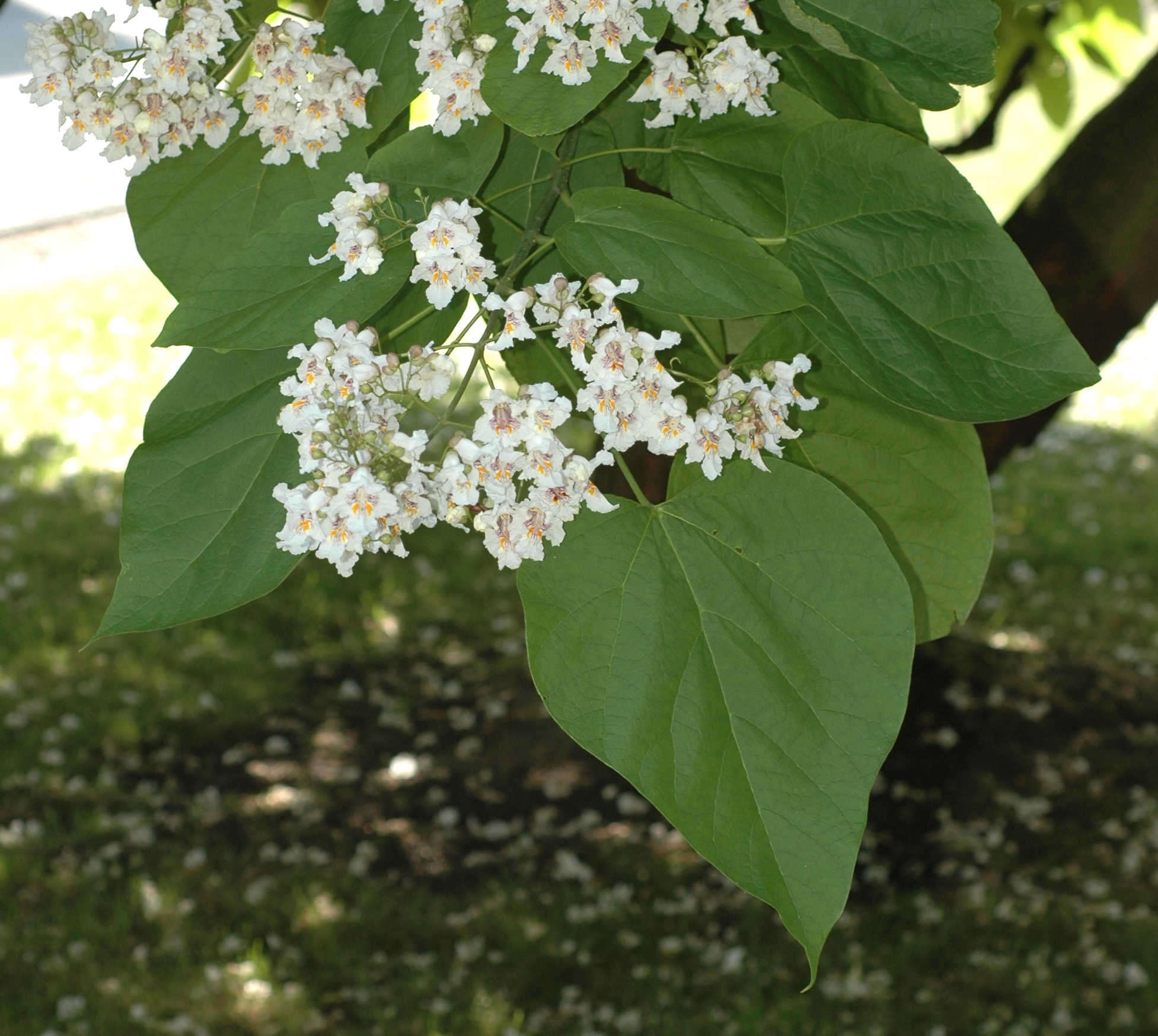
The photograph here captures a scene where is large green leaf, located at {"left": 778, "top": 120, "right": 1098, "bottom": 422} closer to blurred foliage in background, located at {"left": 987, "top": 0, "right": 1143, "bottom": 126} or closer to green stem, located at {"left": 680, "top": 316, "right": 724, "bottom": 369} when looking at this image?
green stem, located at {"left": 680, "top": 316, "right": 724, "bottom": 369}

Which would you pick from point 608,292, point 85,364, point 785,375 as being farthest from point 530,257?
point 85,364

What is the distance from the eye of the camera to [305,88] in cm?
93

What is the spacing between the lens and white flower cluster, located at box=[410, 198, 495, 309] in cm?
83

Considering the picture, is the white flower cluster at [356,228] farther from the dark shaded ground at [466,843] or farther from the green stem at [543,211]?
the dark shaded ground at [466,843]

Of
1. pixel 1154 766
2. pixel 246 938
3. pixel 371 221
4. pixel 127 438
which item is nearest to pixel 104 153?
pixel 371 221

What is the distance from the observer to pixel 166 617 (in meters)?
0.86

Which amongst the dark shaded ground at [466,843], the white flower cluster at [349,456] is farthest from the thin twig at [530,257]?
the dark shaded ground at [466,843]

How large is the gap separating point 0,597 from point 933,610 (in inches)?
153

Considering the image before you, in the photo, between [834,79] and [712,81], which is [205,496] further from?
[834,79]

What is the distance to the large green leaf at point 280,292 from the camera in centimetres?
82

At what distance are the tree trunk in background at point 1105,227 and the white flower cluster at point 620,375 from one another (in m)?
1.34

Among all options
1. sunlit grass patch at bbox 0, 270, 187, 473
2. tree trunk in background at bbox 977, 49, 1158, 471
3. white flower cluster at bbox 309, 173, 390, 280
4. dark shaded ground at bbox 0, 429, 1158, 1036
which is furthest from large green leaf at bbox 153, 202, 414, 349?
sunlit grass patch at bbox 0, 270, 187, 473

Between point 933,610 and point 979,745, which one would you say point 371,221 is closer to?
point 933,610

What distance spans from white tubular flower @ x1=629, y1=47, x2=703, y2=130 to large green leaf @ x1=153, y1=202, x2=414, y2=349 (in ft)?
0.82
